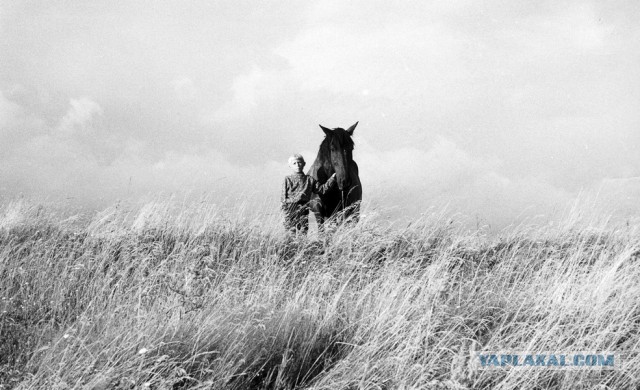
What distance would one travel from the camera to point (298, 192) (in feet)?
25.9

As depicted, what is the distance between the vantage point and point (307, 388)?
9.84ft

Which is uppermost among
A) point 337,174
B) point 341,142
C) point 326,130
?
point 326,130

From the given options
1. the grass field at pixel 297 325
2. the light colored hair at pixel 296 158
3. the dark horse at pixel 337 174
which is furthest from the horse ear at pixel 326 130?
the grass field at pixel 297 325

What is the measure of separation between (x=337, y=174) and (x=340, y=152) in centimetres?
41

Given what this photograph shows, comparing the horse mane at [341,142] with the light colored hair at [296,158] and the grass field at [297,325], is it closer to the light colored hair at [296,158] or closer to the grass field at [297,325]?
the light colored hair at [296,158]

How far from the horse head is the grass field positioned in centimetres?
183

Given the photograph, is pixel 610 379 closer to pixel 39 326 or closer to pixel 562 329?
pixel 562 329

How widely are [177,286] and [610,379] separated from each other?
3.86 m

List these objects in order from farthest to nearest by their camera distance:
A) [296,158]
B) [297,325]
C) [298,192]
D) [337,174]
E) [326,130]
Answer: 1. [326,130]
2. [337,174]
3. [296,158]
4. [298,192]
5. [297,325]

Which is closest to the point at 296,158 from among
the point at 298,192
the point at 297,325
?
the point at 298,192

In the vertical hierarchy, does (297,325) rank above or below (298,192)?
below

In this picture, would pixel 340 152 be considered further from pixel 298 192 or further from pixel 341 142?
pixel 298 192

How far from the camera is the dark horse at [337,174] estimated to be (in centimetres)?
830

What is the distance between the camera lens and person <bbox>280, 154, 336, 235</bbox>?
25.9ft
